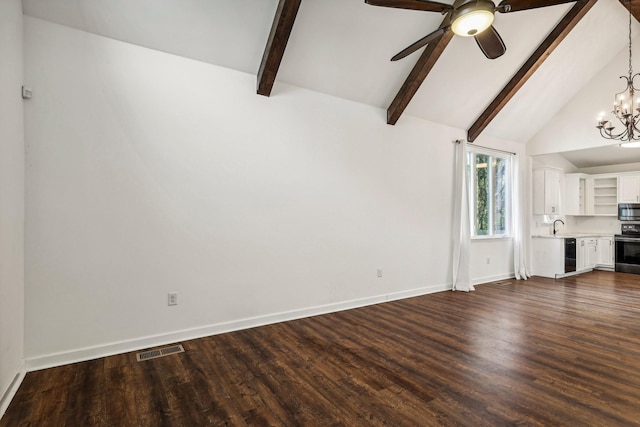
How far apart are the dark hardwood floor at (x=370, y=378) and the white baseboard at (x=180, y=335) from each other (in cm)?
10

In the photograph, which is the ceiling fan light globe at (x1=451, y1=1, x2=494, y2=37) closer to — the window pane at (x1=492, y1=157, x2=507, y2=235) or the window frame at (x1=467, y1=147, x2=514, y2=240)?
the window frame at (x1=467, y1=147, x2=514, y2=240)

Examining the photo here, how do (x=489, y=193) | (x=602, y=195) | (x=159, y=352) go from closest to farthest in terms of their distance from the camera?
(x=159, y=352)
(x=489, y=193)
(x=602, y=195)

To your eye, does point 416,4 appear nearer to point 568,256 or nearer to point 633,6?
point 633,6

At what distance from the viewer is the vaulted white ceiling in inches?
116

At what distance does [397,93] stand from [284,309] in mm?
3221

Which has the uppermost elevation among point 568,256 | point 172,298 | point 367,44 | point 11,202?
point 367,44

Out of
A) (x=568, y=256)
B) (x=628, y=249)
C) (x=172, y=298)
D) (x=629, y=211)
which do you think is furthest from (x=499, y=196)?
(x=172, y=298)

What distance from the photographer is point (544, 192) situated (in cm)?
679

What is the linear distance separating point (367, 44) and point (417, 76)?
32.9 inches

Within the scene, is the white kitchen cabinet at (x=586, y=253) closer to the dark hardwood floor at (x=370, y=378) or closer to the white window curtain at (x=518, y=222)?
the white window curtain at (x=518, y=222)

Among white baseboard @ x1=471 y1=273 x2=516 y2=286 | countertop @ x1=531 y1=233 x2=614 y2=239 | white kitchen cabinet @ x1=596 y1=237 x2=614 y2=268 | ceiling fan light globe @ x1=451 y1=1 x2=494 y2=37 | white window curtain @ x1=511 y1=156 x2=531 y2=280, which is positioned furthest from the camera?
white kitchen cabinet @ x1=596 y1=237 x2=614 y2=268

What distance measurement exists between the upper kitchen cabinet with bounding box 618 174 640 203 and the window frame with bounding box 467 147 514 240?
2934mm

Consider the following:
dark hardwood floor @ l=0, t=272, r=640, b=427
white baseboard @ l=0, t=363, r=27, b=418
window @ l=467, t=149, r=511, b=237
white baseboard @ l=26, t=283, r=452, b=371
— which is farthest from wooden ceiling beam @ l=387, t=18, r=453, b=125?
white baseboard @ l=0, t=363, r=27, b=418

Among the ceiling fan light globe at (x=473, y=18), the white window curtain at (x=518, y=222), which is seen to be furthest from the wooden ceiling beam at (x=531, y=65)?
the ceiling fan light globe at (x=473, y=18)
